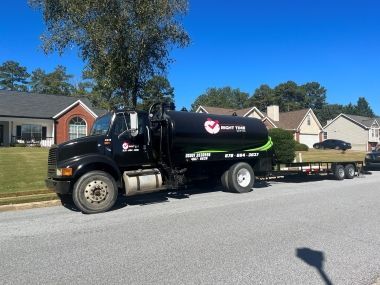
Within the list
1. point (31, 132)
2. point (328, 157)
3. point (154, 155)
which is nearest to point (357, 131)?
point (328, 157)

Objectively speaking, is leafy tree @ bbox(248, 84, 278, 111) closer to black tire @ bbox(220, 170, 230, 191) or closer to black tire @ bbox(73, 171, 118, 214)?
black tire @ bbox(220, 170, 230, 191)

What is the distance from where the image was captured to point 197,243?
6910 mm

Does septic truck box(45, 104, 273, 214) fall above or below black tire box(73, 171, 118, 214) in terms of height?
above

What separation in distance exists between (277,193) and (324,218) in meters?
4.07

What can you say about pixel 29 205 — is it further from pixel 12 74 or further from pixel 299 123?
pixel 12 74

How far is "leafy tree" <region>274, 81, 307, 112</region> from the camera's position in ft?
390

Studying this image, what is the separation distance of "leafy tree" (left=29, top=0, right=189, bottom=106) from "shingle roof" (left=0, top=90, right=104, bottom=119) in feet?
81.0

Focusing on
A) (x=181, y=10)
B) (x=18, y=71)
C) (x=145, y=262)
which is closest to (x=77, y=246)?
(x=145, y=262)

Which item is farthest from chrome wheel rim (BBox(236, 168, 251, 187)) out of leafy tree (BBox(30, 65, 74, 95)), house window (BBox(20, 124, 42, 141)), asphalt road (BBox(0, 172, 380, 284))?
leafy tree (BBox(30, 65, 74, 95))

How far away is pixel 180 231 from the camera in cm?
778

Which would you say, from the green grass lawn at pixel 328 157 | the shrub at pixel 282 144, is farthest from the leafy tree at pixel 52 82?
the shrub at pixel 282 144

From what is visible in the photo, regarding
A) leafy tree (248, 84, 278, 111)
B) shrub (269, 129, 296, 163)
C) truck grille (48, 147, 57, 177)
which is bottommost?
truck grille (48, 147, 57, 177)

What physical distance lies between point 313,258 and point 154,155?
6491 millimetres

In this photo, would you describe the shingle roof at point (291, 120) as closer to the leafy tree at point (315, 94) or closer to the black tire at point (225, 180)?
the black tire at point (225, 180)
